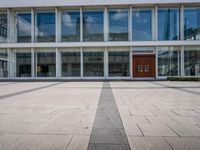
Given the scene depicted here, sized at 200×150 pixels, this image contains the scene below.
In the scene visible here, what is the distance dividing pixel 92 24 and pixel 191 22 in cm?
1104

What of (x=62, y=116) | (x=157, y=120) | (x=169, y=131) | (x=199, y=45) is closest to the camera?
(x=169, y=131)

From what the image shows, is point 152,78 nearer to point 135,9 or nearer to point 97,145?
point 135,9

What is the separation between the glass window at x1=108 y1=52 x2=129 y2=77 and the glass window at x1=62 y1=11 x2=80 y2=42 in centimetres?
452

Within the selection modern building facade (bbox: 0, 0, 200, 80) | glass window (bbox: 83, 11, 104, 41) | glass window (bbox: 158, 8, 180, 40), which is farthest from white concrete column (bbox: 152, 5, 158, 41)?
glass window (bbox: 83, 11, 104, 41)

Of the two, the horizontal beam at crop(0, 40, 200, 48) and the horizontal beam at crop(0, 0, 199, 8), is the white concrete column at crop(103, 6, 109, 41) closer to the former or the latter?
the horizontal beam at crop(0, 0, 199, 8)

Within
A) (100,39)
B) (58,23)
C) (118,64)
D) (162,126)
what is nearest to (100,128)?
(162,126)

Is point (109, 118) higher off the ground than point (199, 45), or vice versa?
point (199, 45)

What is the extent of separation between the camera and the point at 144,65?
23.9 metres

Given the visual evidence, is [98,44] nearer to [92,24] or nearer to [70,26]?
[92,24]

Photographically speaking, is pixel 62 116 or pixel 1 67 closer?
pixel 62 116

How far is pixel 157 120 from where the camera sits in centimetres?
581

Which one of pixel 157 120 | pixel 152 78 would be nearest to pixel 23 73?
pixel 152 78

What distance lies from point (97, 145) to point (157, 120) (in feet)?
7.75

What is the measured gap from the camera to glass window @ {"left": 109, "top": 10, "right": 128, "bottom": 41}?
24188mm
